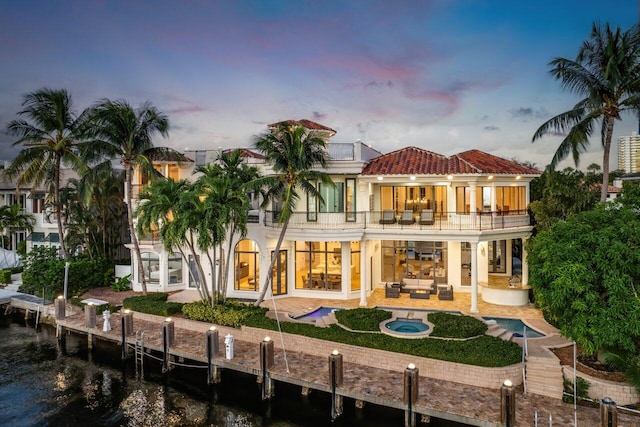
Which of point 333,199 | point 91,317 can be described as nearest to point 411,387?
point 333,199

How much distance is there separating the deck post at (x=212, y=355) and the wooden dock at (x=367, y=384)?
107 millimetres

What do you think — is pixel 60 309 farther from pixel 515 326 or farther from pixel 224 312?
pixel 515 326

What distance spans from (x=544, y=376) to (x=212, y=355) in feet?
36.7

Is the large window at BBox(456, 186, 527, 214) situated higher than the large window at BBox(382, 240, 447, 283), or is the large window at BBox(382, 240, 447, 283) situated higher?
the large window at BBox(456, 186, 527, 214)

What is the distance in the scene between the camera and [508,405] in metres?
10.1

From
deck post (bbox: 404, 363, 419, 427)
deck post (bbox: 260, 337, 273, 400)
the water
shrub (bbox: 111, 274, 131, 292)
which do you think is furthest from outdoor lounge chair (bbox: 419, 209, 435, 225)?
shrub (bbox: 111, 274, 131, 292)

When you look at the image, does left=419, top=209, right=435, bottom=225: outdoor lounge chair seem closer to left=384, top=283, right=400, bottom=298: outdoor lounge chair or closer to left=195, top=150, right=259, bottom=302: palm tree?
left=384, top=283, right=400, bottom=298: outdoor lounge chair

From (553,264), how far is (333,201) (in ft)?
37.8

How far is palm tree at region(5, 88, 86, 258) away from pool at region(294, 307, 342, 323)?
1578cm

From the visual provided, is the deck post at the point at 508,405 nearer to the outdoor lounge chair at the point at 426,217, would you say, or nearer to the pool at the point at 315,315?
the pool at the point at 315,315

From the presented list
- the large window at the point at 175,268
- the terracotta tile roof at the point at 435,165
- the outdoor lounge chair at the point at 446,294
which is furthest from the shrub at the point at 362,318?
the large window at the point at 175,268

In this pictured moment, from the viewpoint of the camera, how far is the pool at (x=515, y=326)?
1565 centimetres

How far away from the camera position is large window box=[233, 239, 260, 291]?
883 inches

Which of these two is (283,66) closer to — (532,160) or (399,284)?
(399,284)
